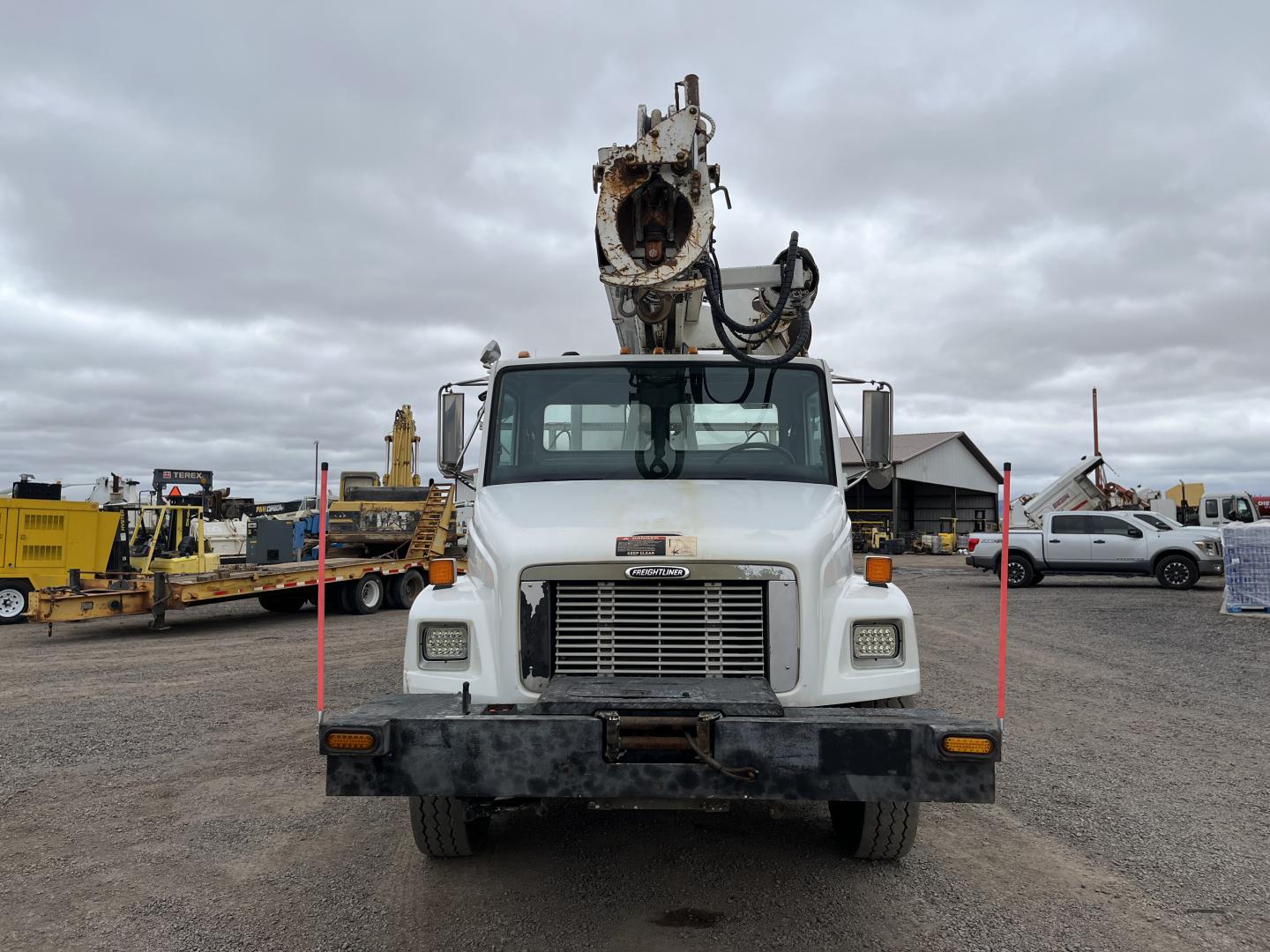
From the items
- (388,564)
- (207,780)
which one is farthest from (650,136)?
A: (388,564)

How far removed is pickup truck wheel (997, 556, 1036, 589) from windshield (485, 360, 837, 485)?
1713cm

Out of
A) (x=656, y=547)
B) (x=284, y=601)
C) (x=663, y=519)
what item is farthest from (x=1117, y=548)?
(x=656, y=547)

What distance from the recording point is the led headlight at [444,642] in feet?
12.8

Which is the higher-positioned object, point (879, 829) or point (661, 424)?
point (661, 424)

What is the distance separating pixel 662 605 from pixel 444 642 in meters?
1.00

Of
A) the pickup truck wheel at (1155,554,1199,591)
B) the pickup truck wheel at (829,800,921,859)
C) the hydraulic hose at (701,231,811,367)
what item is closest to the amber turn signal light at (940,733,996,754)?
the pickup truck wheel at (829,800,921,859)

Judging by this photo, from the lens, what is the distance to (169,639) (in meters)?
13.1

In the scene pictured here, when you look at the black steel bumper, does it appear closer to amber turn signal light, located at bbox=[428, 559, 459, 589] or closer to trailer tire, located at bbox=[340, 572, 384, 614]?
amber turn signal light, located at bbox=[428, 559, 459, 589]

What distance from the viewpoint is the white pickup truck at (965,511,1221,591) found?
62.8ft

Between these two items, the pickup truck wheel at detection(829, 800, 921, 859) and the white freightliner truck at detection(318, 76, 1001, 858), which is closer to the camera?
the white freightliner truck at detection(318, 76, 1001, 858)

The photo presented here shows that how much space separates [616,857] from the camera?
172 inches

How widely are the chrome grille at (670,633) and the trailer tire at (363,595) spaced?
13254 mm

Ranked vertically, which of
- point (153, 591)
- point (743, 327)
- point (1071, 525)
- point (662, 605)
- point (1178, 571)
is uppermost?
point (743, 327)

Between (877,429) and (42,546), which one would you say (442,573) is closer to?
(877,429)
